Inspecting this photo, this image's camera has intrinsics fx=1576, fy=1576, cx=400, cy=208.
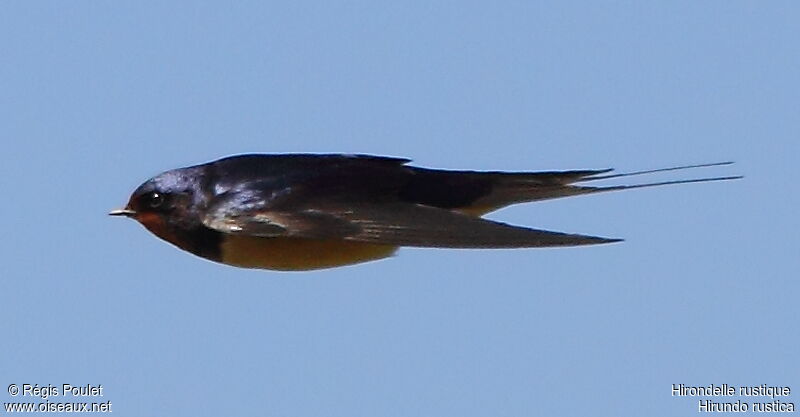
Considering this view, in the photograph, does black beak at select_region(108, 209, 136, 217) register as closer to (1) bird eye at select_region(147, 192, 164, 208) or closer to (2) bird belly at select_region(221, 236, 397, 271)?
(1) bird eye at select_region(147, 192, 164, 208)

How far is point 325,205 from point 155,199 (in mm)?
462

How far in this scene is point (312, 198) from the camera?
3.74 meters

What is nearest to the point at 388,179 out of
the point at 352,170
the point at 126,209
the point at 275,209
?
the point at 352,170

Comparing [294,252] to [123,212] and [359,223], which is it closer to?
[359,223]

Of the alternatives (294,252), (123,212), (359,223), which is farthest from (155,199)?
(359,223)

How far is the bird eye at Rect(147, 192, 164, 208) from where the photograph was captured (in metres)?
3.87

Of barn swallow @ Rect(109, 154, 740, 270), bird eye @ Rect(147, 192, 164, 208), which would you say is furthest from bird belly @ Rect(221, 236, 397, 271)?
bird eye @ Rect(147, 192, 164, 208)

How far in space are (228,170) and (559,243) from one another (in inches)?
37.5

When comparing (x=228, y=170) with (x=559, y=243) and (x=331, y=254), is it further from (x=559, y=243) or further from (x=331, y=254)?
(x=559, y=243)

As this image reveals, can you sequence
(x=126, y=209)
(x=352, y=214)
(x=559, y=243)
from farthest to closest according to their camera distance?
(x=126, y=209)
(x=352, y=214)
(x=559, y=243)

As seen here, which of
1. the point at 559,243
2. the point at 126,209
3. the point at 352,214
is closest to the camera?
the point at 559,243

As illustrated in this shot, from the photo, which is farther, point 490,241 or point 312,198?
point 312,198

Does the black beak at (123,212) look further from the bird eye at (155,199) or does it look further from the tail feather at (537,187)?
the tail feather at (537,187)

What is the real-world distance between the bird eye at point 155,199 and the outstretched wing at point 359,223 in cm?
17
